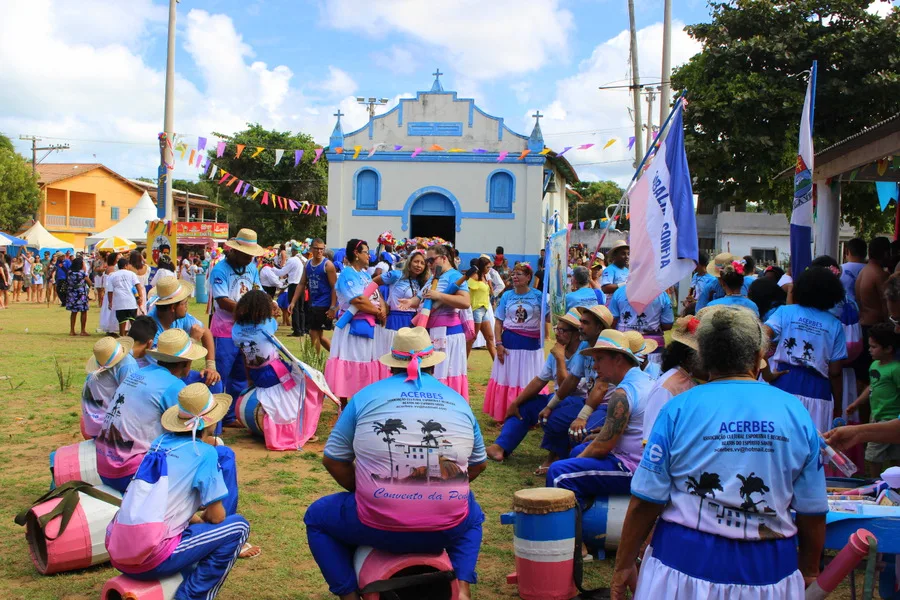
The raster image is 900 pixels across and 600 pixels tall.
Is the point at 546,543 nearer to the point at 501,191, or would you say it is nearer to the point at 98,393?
the point at 98,393

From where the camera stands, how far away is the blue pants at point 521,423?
22.7 feet

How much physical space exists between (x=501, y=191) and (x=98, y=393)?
2516cm

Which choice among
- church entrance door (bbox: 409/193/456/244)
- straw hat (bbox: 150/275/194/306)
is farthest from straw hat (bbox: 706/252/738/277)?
church entrance door (bbox: 409/193/456/244)

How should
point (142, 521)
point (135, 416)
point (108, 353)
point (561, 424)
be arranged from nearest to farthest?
point (142, 521)
point (135, 416)
point (108, 353)
point (561, 424)

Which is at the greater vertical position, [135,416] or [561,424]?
[135,416]

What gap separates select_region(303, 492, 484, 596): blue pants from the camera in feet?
11.8

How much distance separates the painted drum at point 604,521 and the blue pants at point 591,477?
0.05 metres

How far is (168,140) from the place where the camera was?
17.9 metres

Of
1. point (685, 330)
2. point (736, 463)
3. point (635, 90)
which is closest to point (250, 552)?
point (685, 330)

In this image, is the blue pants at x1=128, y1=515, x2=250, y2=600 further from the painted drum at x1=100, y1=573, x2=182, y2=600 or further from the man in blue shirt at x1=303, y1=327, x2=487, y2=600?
the man in blue shirt at x1=303, y1=327, x2=487, y2=600

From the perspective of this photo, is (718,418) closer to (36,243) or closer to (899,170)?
(899,170)

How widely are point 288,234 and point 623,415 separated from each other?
43.8 m

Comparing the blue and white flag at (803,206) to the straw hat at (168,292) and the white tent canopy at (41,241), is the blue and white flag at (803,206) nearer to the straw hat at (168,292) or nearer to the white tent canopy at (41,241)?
the straw hat at (168,292)

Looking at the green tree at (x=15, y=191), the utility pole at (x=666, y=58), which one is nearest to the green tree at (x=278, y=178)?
the green tree at (x=15, y=191)
